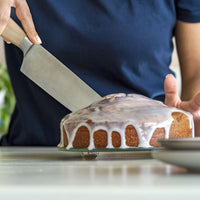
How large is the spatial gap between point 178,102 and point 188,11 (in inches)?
18.4

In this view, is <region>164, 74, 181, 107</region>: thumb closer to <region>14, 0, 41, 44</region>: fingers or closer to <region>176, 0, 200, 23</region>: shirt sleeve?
<region>14, 0, 41, 44</region>: fingers

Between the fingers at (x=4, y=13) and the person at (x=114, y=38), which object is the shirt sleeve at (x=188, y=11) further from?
the fingers at (x=4, y=13)

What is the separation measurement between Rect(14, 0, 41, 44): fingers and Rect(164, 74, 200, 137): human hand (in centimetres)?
32

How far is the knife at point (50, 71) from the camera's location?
2.93 ft

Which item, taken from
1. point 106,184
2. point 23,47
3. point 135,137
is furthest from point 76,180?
point 23,47

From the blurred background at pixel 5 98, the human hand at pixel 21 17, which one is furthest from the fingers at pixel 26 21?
the blurred background at pixel 5 98

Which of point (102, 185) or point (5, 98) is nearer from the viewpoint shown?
point (102, 185)

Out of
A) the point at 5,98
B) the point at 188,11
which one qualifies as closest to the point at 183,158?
the point at 188,11

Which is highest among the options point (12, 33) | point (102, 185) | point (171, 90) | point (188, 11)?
point (188, 11)

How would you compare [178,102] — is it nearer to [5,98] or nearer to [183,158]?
[183,158]

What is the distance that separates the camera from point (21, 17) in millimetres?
948

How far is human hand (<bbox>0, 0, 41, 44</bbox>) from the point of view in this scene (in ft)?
2.90

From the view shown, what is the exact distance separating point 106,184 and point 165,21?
0.95 m

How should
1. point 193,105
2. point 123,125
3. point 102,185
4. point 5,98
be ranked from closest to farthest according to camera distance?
1. point 102,185
2. point 123,125
3. point 193,105
4. point 5,98
